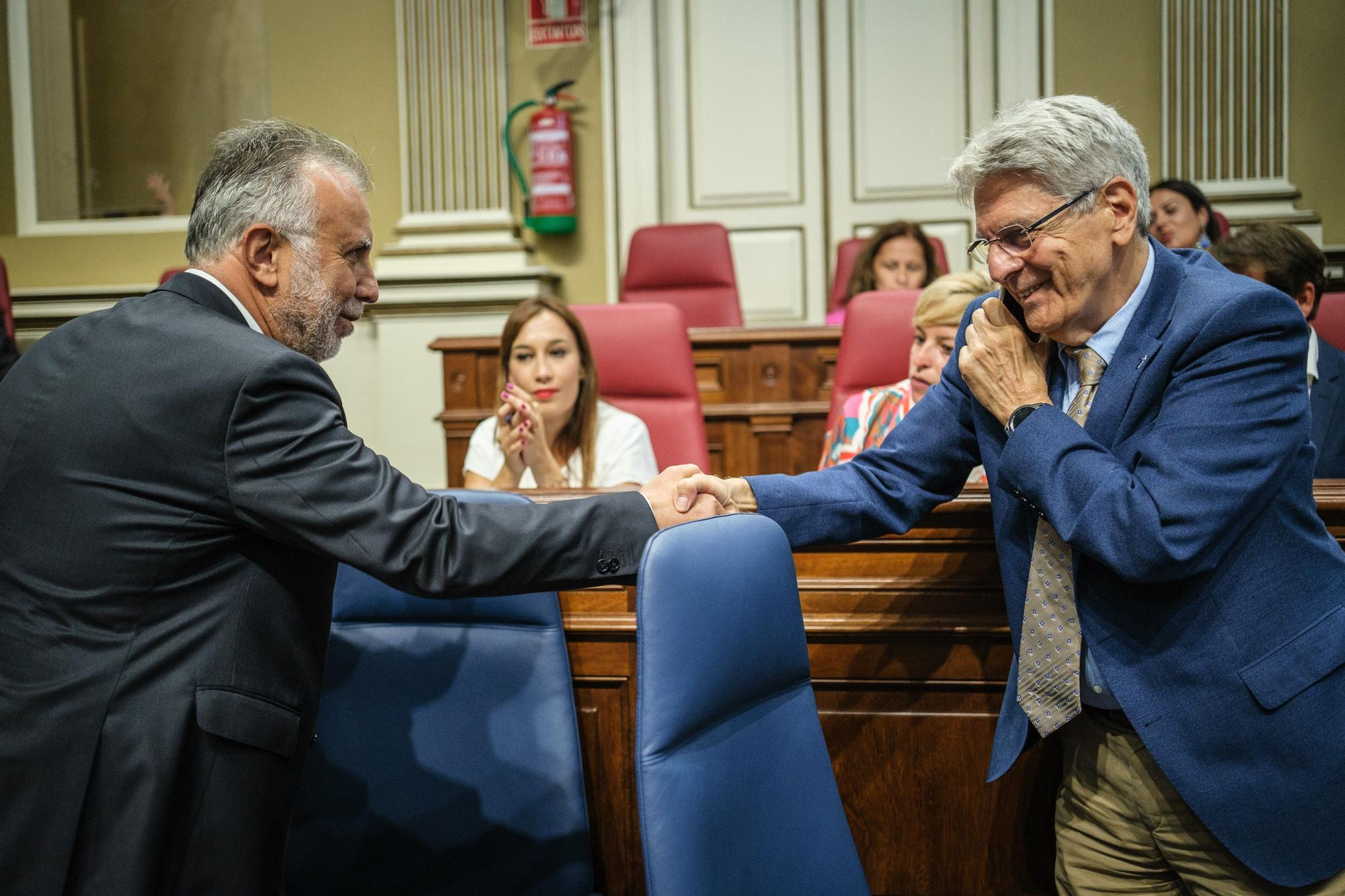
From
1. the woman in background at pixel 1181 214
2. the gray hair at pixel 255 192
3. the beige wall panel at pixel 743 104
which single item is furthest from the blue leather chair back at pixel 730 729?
the beige wall panel at pixel 743 104

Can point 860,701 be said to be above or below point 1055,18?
below

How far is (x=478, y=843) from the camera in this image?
155 centimetres

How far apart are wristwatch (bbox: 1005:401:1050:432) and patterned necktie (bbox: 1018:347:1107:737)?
0.06m

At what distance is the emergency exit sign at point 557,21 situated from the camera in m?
5.38

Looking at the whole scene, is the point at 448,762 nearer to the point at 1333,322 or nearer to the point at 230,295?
the point at 230,295

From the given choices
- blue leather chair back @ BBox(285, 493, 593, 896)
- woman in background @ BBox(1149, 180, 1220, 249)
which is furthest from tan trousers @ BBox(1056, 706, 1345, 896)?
woman in background @ BBox(1149, 180, 1220, 249)

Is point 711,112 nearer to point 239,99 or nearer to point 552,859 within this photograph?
point 239,99

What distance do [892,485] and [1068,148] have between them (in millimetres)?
487

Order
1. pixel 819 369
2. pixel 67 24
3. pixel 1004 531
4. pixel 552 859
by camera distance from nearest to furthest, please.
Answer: pixel 1004 531 < pixel 552 859 < pixel 819 369 < pixel 67 24

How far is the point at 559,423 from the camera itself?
2871 mm

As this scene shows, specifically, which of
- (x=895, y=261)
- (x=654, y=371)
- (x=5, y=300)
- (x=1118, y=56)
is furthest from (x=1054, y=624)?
(x=1118, y=56)

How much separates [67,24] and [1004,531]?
20.2 ft

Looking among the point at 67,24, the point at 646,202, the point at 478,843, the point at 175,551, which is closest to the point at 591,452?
the point at 478,843

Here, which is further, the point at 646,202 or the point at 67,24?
the point at 67,24
